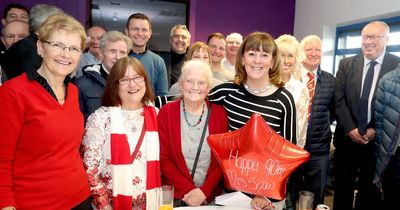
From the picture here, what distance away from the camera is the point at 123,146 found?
182cm

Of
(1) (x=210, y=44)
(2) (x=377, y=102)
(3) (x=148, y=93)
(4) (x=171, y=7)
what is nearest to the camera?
(3) (x=148, y=93)

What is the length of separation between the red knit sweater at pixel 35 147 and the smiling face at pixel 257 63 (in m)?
1.01

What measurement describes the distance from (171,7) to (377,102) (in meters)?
4.06

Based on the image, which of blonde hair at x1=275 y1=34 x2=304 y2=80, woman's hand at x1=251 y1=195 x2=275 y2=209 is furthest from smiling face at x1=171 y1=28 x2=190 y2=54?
woman's hand at x1=251 y1=195 x2=275 y2=209

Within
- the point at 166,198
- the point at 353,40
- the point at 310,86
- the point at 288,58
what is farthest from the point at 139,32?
the point at 353,40

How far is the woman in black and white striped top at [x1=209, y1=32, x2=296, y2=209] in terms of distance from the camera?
1.99m

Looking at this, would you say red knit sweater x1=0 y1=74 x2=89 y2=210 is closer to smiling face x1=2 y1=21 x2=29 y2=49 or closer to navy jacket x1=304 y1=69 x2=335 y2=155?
smiling face x1=2 y1=21 x2=29 y2=49

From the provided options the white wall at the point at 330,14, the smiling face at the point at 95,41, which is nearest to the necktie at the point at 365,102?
the white wall at the point at 330,14

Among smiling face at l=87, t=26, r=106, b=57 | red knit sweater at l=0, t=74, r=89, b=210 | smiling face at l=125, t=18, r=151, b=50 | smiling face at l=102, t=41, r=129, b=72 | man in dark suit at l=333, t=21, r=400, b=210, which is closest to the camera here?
red knit sweater at l=0, t=74, r=89, b=210

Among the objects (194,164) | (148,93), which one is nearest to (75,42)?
(148,93)

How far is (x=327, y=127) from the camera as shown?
2975 millimetres

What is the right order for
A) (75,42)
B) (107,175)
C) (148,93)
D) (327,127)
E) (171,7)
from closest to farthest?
(75,42) < (107,175) < (148,93) < (327,127) < (171,7)

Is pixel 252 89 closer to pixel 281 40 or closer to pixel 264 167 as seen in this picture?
pixel 264 167

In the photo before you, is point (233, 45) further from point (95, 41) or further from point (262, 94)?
point (262, 94)
